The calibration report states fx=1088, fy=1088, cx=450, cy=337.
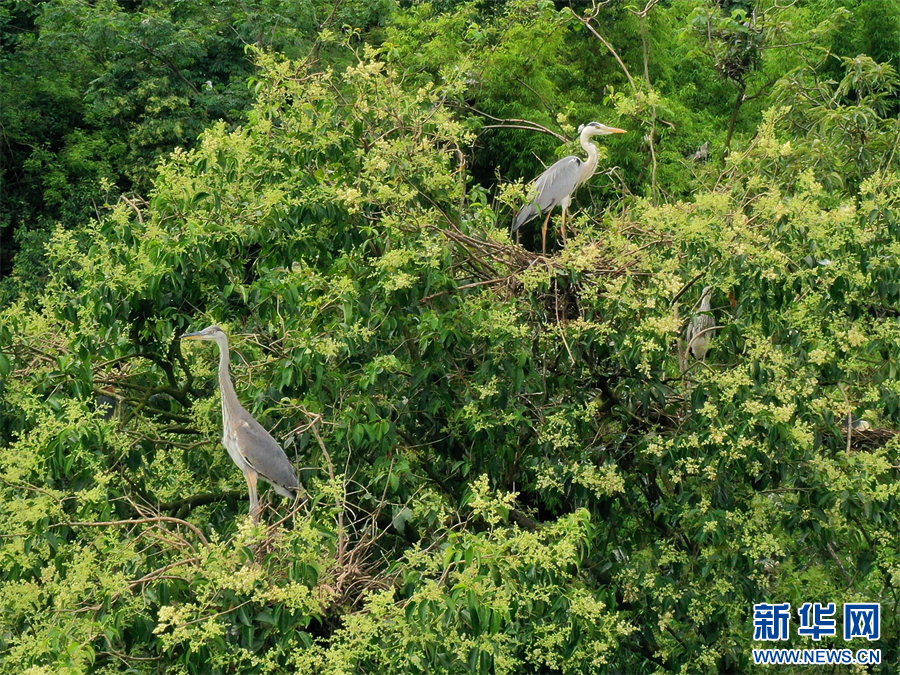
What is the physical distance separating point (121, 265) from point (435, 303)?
1245 mm

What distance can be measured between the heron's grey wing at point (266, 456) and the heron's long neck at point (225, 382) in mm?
126

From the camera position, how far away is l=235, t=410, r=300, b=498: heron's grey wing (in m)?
4.12

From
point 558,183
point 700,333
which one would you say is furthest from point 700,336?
point 558,183

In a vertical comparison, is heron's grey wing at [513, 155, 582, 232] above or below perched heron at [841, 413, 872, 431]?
above

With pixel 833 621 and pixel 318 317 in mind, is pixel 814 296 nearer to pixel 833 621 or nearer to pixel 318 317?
pixel 833 621

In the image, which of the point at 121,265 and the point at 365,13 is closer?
the point at 121,265

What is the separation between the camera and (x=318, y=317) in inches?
167

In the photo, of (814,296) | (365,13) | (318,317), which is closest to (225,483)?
(318,317)

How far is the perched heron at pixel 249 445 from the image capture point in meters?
4.13

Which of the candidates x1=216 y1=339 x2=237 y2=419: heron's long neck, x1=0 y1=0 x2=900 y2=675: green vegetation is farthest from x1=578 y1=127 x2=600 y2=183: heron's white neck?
x1=216 y1=339 x2=237 y2=419: heron's long neck

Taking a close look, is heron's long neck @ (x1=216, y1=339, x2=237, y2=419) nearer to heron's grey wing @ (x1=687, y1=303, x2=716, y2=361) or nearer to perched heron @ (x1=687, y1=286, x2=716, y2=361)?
perched heron @ (x1=687, y1=286, x2=716, y2=361)

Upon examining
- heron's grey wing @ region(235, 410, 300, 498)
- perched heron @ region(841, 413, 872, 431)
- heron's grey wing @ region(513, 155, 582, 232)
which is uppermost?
heron's grey wing @ region(513, 155, 582, 232)

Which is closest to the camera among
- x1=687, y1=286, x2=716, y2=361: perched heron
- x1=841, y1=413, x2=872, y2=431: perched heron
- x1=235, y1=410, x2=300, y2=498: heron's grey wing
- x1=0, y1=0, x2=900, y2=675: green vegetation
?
x1=0, y1=0, x2=900, y2=675: green vegetation

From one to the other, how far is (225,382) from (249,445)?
0.32 meters
